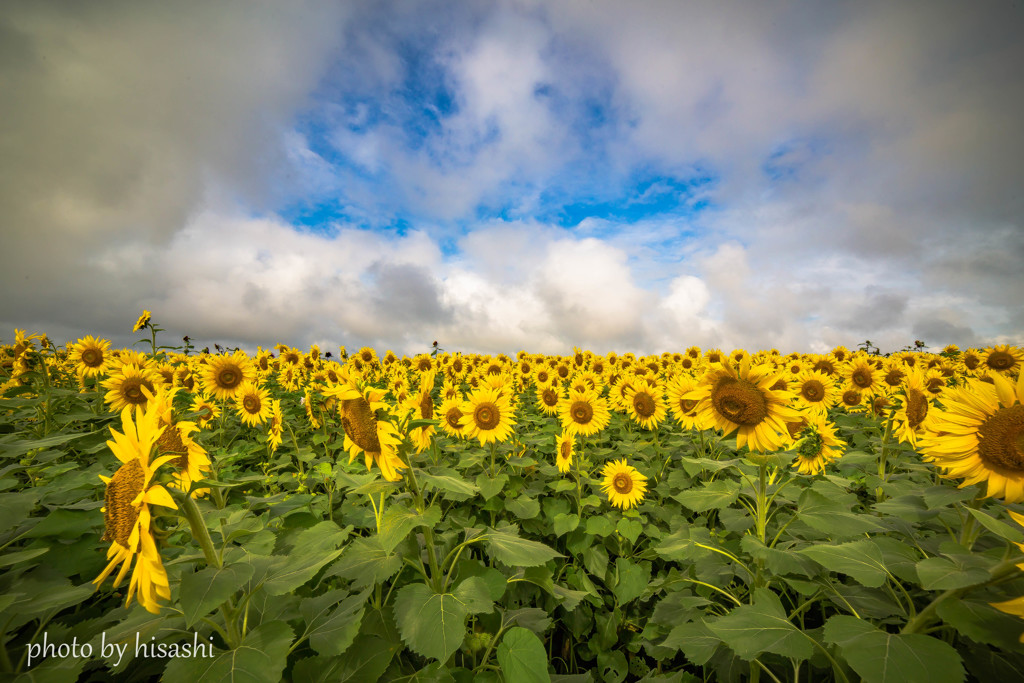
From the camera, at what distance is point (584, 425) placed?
5246 mm

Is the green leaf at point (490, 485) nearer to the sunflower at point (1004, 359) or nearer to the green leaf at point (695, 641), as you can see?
the green leaf at point (695, 641)

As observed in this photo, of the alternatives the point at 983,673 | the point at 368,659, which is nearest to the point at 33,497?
the point at 368,659

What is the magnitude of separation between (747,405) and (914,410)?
7.49 ft

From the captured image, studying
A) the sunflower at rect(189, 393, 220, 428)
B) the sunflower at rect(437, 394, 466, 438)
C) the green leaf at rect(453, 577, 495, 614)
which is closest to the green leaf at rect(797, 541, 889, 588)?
the green leaf at rect(453, 577, 495, 614)

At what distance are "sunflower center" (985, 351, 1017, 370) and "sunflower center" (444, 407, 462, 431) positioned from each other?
36.1 feet

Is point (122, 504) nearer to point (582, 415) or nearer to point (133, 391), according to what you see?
point (582, 415)

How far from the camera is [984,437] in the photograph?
6.70 feet

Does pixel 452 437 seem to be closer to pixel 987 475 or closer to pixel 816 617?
pixel 816 617

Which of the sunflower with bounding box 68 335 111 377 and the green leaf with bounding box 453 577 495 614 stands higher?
the sunflower with bounding box 68 335 111 377

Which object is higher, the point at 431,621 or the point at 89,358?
the point at 89,358

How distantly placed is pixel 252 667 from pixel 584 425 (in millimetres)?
4340

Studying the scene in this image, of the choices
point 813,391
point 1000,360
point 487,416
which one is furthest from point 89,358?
point 1000,360

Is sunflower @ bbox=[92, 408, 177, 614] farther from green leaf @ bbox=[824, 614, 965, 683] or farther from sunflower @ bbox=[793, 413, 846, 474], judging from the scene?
sunflower @ bbox=[793, 413, 846, 474]

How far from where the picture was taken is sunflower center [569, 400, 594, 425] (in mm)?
5277
